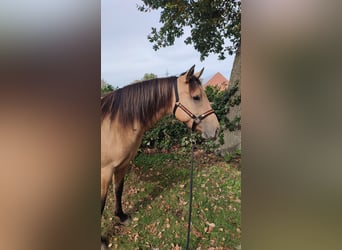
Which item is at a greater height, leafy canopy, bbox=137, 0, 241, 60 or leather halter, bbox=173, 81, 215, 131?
leafy canopy, bbox=137, 0, 241, 60

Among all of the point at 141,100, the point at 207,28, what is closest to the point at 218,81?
the point at 207,28

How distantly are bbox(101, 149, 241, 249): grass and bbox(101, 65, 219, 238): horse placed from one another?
82 mm

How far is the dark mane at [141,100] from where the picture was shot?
1602 mm

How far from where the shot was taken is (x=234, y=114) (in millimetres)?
1607

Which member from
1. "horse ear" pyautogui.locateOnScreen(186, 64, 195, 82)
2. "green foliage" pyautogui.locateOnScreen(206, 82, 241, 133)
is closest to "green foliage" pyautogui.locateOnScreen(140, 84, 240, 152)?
"green foliage" pyautogui.locateOnScreen(206, 82, 241, 133)

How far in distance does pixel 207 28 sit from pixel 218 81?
1.13 feet

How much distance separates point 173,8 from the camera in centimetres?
159

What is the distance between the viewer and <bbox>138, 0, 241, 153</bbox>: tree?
1585 millimetres

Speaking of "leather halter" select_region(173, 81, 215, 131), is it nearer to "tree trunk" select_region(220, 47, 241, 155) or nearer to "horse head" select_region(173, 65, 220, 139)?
"horse head" select_region(173, 65, 220, 139)
